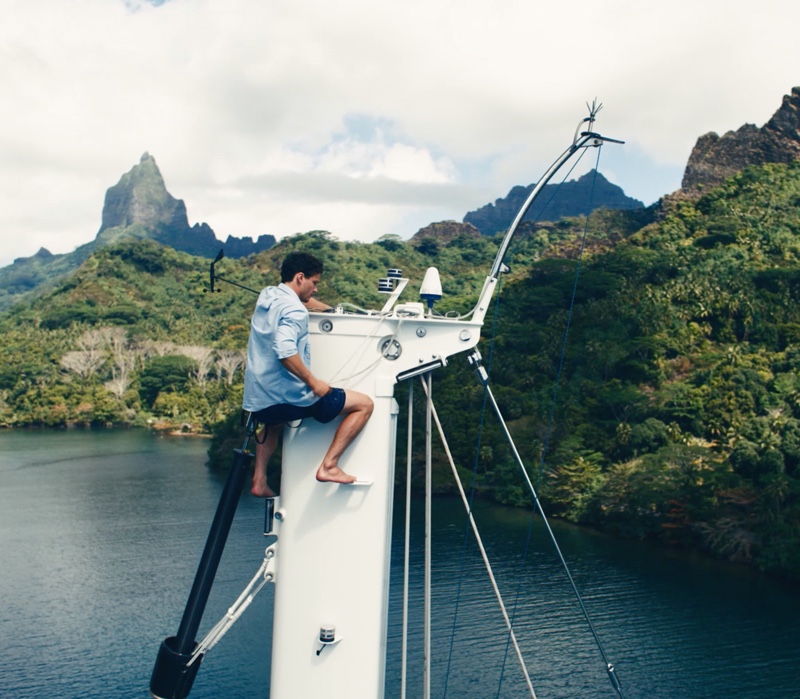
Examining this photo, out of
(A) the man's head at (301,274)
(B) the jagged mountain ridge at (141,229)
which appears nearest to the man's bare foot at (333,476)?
(A) the man's head at (301,274)

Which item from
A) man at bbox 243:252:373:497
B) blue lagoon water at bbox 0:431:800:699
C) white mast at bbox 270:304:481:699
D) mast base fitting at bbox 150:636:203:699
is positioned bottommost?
blue lagoon water at bbox 0:431:800:699

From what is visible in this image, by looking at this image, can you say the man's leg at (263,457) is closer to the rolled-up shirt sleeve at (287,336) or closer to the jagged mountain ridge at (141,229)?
the rolled-up shirt sleeve at (287,336)

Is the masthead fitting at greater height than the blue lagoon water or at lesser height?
greater

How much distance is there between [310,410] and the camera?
3949 mm

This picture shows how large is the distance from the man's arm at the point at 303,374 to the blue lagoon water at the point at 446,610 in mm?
9210

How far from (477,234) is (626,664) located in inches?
3791

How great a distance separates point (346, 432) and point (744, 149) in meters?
76.4

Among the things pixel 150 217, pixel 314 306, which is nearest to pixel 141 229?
pixel 150 217

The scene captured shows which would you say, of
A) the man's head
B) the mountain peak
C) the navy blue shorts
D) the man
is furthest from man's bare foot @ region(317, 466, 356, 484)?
the mountain peak

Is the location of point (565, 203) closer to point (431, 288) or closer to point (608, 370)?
point (608, 370)

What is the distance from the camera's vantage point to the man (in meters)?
3.83

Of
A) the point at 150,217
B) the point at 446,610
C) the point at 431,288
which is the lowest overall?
the point at 446,610

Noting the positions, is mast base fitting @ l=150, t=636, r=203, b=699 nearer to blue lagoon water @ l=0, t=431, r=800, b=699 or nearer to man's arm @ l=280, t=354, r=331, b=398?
man's arm @ l=280, t=354, r=331, b=398

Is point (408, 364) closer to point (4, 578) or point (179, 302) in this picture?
point (4, 578)
